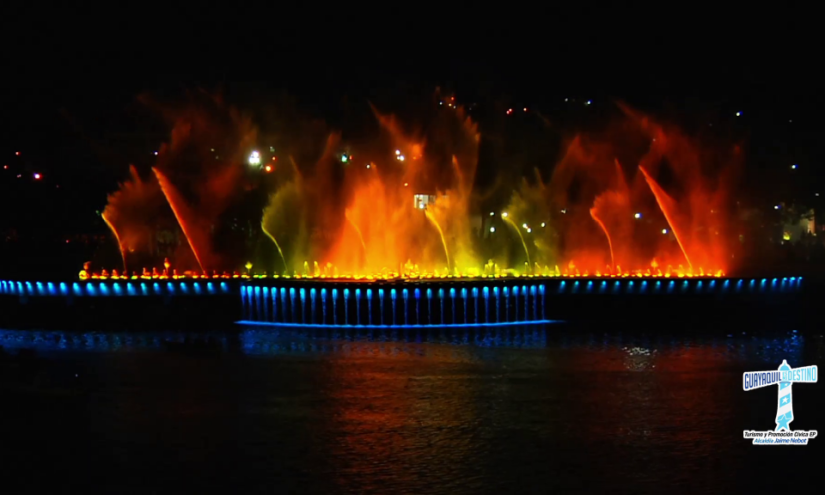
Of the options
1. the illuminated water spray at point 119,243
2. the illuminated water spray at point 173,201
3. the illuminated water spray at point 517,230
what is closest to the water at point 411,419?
the illuminated water spray at point 119,243

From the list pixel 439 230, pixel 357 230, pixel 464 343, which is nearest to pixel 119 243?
pixel 357 230

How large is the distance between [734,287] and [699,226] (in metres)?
11.9

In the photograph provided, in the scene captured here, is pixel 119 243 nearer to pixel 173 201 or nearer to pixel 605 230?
pixel 173 201

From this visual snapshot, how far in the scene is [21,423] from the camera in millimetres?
17234

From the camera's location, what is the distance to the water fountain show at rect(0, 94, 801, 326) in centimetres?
3353

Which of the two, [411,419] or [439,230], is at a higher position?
[439,230]

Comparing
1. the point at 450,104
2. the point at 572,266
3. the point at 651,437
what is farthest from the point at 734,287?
the point at 450,104

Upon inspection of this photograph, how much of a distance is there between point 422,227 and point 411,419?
25029 mm

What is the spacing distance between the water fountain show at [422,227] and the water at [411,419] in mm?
6320

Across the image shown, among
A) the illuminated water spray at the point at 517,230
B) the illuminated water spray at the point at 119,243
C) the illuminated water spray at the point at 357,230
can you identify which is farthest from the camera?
the illuminated water spray at the point at 517,230

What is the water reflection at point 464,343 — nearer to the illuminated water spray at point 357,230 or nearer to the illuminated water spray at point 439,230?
the illuminated water spray at point 357,230

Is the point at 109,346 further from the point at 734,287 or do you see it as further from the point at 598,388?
the point at 734,287

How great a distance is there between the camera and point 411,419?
1764 centimetres

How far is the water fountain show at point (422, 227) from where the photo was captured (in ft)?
110
